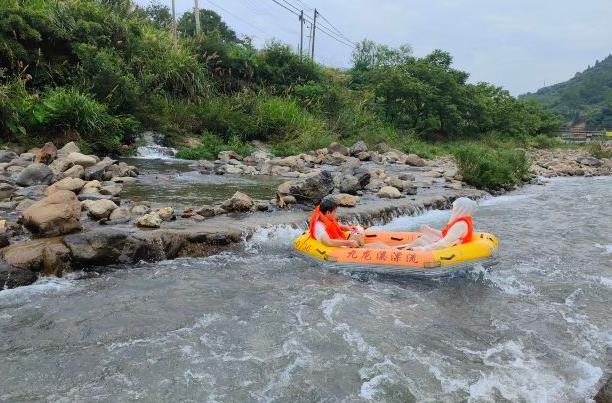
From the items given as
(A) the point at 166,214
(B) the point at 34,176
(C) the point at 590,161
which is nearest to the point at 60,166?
Result: (B) the point at 34,176

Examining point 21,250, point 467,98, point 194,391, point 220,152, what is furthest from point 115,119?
point 467,98

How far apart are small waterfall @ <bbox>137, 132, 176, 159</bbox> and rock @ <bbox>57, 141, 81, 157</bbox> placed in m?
2.94

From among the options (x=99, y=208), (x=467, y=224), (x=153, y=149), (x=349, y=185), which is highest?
(x=153, y=149)

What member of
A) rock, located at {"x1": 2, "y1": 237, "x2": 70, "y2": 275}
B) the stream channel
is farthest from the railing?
rock, located at {"x1": 2, "y1": 237, "x2": 70, "y2": 275}

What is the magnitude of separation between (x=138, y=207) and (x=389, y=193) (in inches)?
233

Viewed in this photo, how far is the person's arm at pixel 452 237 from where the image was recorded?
23.1 ft

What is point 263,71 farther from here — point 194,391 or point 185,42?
point 194,391

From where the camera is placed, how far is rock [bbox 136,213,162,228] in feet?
23.9

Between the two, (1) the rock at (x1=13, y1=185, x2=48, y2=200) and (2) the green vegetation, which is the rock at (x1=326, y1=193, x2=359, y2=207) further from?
(2) the green vegetation

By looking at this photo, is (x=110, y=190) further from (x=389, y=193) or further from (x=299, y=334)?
(x=389, y=193)

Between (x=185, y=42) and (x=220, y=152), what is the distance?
738 centimetres

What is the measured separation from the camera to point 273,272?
678cm

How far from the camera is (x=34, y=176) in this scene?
9.84m

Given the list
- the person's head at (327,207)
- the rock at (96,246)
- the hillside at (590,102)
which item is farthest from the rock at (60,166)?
the hillside at (590,102)
